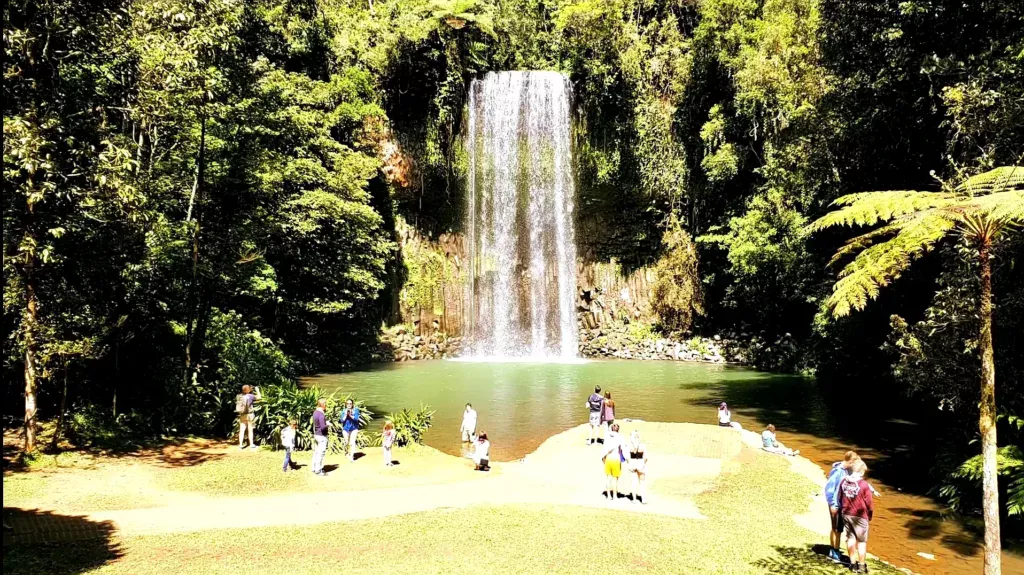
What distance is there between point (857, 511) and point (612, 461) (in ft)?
15.7

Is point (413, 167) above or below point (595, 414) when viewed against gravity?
above

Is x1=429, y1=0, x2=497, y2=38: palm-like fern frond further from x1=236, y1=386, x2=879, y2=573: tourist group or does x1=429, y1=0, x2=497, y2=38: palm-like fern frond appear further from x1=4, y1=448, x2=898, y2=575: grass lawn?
x1=4, y1=448, x2=898, y2=575: grass lawn

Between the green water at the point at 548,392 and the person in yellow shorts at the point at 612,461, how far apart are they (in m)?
4.34

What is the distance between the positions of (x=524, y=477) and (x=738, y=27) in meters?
31.7

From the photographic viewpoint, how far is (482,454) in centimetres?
1470

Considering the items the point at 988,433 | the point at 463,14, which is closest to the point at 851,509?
the point at 988,433

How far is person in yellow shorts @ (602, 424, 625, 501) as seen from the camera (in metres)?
12.7

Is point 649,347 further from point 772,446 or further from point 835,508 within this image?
point 835,508

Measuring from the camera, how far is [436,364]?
3662 cm

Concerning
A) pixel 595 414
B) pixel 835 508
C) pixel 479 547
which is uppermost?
pixel 595 414

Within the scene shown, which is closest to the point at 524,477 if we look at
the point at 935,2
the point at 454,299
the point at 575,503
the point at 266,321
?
the point at 575,503

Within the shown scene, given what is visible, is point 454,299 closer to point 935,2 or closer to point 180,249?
point 180,249

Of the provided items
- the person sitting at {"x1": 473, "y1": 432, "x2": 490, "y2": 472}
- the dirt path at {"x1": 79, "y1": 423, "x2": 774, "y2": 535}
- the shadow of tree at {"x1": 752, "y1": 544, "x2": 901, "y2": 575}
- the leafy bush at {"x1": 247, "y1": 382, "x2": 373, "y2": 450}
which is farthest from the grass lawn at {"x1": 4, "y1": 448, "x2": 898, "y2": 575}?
the leafy bush at {"x1": 247, "y1": 382, "x2": 373, "y2": 450}

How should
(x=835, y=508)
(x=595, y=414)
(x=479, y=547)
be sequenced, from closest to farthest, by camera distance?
1. (x=479, y=547)
2. (x=835, y=508)
3. (x=595, y=414)
